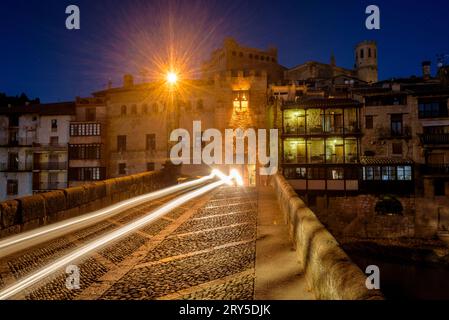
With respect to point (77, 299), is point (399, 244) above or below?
below

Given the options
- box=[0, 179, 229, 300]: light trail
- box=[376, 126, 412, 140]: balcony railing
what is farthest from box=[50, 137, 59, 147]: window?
box=[376, 126, 412, 140]: balcony railing

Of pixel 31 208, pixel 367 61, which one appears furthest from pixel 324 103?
pixel 367 61

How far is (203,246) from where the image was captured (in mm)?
8625

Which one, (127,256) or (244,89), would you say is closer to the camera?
(127,256)

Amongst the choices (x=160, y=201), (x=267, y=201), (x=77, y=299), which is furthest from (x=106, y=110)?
(x=77, y=299)

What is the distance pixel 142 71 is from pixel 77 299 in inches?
2030

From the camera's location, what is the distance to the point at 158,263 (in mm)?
7312

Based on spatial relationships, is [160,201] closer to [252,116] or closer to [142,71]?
[252,116]

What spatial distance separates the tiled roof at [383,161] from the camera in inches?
1441

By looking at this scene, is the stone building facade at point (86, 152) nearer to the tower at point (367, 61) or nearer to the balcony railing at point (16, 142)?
the balcony railing at point (16, 142)

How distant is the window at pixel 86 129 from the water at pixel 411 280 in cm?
3641

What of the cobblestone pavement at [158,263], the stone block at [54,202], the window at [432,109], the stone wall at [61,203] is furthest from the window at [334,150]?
the stone block at [54,202]

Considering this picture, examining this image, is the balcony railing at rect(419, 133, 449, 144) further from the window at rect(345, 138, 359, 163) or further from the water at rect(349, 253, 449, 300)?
the water at rect(349, 253, 449, 300)

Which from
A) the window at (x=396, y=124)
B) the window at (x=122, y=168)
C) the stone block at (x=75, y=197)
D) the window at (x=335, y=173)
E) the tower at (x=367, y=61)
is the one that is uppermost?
the tower at (x=367, y=61)
